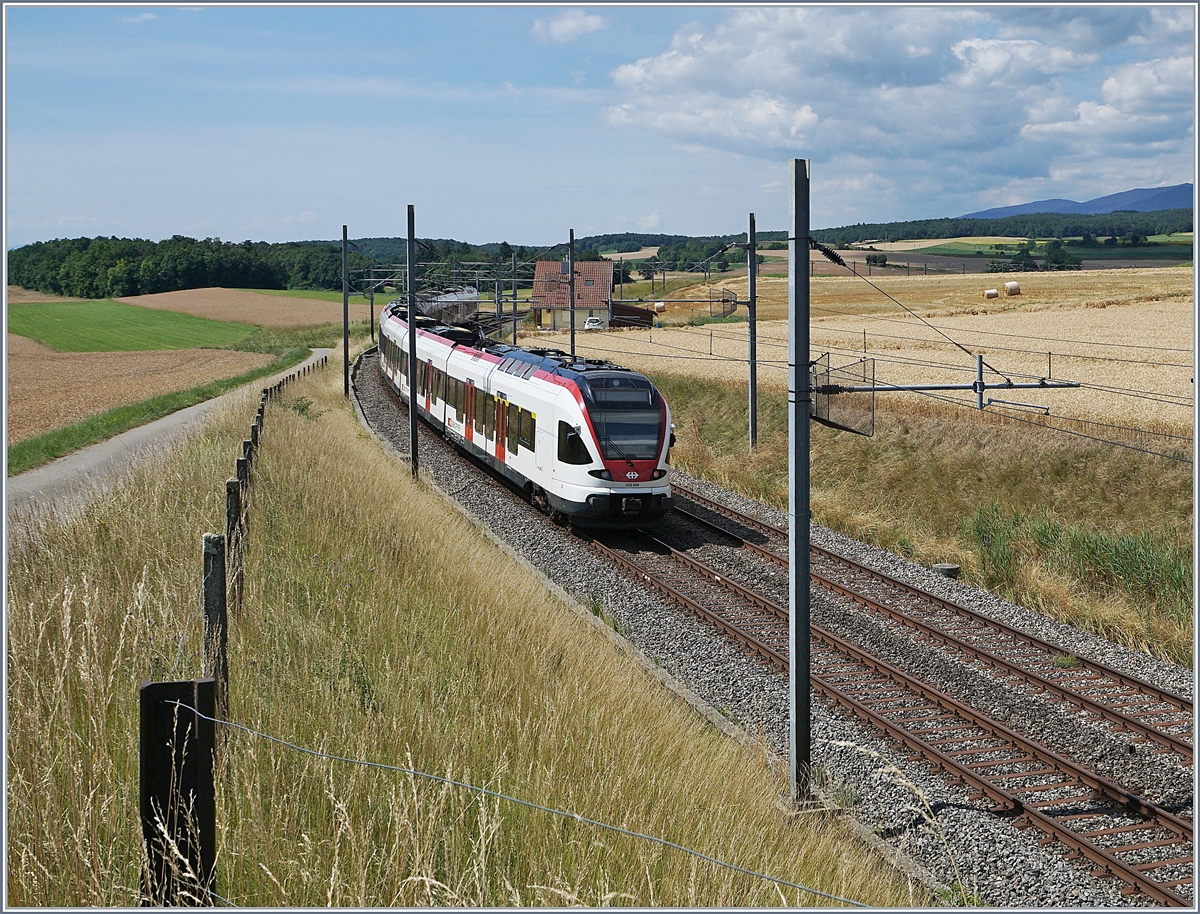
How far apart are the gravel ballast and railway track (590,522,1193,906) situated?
0.18m

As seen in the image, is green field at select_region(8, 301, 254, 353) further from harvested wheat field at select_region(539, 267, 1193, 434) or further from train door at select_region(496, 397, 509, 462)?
train door at select_region(496, 397, 509, 462)

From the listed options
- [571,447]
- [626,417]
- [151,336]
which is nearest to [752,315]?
[626,417]

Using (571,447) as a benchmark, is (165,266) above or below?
above

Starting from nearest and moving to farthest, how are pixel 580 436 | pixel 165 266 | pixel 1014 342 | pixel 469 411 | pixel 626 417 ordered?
1. pixel 580 436
2. pixel 626 417
3. pixel 469 411
4. pixel 1014 342
5. pixel 165 266

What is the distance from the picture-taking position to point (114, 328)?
84.8 meters

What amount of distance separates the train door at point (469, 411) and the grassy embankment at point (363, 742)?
13.3m

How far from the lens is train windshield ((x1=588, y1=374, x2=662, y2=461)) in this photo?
1861 cm

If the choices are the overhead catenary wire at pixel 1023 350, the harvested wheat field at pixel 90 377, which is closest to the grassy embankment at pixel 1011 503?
the overhead catenary wire at pixel 1023 350

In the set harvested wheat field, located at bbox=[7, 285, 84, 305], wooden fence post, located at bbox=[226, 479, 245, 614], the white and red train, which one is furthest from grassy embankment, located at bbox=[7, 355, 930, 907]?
harvested wheat field, located at bbox=[7, 285, 84, 305]

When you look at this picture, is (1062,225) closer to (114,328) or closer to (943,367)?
(943,367)

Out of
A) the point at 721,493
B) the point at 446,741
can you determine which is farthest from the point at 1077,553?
the point at 446,741

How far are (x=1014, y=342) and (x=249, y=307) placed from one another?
81.8 m

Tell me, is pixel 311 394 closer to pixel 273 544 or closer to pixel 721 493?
pixel 721 493

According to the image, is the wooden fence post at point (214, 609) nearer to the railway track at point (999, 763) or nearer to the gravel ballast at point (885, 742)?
the gravel ballast at point (885, 742)
